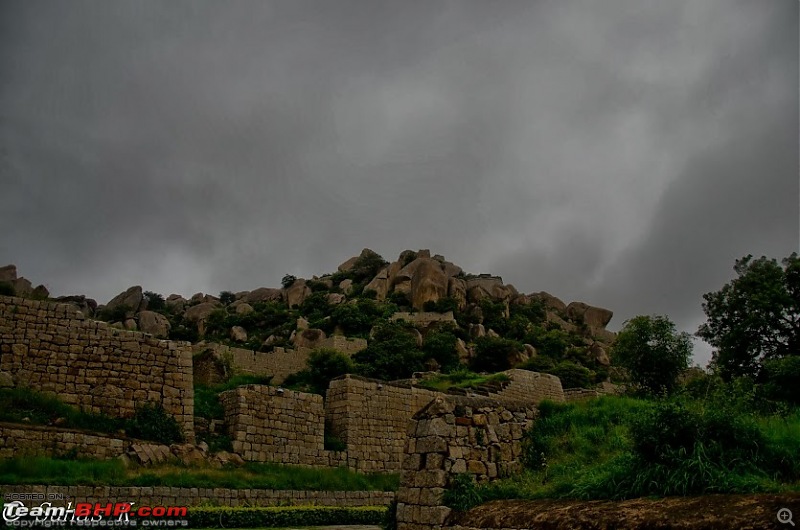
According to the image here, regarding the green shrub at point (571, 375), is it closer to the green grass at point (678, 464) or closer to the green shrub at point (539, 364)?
the green shrub at point (539, 364)

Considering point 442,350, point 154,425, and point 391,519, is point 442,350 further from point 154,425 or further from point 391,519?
point 391,519

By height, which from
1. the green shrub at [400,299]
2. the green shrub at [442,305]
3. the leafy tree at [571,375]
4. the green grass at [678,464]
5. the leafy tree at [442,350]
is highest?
the green shrub at [400,299]

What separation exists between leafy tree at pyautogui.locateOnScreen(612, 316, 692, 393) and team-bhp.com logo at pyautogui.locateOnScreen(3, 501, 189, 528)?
1804cm

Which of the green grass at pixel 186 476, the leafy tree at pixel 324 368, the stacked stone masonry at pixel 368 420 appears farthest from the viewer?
the leafy tree at pixel 324 368

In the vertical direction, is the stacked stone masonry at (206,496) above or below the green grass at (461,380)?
below

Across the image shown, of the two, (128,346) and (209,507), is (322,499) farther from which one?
(128,346)

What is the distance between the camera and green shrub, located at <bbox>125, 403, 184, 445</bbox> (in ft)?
49.0

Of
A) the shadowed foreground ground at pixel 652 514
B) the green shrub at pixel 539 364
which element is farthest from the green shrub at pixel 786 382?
the green shrub at pixel 539 364

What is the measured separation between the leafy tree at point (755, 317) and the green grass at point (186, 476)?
58.3ft

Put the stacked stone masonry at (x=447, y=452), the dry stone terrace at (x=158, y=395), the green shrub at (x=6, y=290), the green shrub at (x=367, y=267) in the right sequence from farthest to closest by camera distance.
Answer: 1. the green shrub at (x=367, y=267)
2. the green shrub at (x=6, y=290)
3. the dry stone terrace at (x=158, y=395)
4. the stacked stone masonry at (x=447, y=452)

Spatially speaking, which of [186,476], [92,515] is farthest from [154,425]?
[92,515]

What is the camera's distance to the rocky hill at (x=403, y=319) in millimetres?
48969

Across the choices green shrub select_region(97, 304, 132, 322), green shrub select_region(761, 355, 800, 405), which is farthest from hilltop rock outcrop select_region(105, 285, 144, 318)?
green shrub select_region(761, 355, 800, 405)

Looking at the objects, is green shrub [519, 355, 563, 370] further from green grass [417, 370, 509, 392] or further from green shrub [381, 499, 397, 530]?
green shrub [381, 499, 397, 530]
